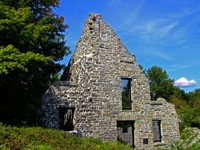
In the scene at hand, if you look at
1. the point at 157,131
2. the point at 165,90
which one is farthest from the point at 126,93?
the point at 165,90

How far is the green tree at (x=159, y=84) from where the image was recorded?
1599 inches

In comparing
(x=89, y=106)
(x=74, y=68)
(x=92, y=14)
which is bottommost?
(x=89, y=106)

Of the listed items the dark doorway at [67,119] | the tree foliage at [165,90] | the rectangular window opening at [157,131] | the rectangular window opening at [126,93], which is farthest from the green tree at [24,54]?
the tree foliage at [165,90]

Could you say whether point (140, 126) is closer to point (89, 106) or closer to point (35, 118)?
point (89, 106)

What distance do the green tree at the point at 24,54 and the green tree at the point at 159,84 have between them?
2882cm

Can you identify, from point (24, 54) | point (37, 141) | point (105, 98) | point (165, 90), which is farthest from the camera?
point (165, 90)

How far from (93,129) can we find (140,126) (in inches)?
135

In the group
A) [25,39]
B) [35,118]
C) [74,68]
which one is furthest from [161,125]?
[25,39]

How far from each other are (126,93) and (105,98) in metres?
1.95

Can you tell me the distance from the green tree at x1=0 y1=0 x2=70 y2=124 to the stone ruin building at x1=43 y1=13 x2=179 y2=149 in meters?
1.37

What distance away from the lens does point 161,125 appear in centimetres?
1450

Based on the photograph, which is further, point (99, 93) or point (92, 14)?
point (92, 14)

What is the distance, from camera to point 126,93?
13938 millimetres

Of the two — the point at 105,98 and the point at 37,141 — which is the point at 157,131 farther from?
the point at 37,141
